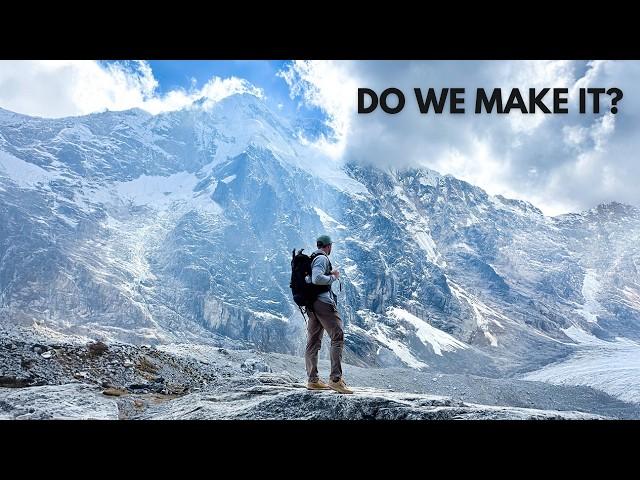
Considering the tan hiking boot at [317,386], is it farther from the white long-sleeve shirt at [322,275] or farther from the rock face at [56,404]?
the rock face at [56,404]

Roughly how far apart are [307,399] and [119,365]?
6.97 meters

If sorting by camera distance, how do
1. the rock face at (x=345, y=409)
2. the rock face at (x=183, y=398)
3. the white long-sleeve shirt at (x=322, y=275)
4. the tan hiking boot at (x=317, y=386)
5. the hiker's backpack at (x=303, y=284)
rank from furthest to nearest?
1. the tan hiking boot at (x=317, y=386)
2. the hiker's backpack at (x=303, y=284)
3. the white long-sleeve shirt at (x=322, y=275)
4. the rock face at (x=183, y=398)
5. the rock face at (x=345, y=409)

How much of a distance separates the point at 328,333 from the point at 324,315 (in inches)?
13.4

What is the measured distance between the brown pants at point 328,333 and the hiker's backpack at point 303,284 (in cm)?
12

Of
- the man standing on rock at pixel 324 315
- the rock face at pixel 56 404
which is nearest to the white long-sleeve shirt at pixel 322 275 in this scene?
the man standing on rock at pixel 324 315

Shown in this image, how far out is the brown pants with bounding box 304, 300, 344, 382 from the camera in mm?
6844

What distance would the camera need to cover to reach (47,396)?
7.44 metres

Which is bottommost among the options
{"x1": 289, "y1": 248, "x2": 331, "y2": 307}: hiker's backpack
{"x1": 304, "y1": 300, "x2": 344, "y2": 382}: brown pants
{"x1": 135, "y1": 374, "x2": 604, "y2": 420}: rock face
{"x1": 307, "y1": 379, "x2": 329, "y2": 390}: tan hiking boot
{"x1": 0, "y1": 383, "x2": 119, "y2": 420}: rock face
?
{"x1": 0, "y1": 383, "x2": 119, "y2": 420}: rock face

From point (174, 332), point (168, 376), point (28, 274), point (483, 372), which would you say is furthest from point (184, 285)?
point (168, 376)

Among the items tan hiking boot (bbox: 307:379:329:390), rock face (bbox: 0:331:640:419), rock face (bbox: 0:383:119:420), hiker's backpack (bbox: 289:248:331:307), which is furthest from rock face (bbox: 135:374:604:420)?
hiker's backpack (bbox: 289:248:331:307)

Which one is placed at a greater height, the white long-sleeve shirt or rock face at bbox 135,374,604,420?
the white long-sleeve shirt

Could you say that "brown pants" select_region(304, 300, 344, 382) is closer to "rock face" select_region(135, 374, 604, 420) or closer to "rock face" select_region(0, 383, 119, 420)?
"rock face" select_region(135, 374, 604, 420)

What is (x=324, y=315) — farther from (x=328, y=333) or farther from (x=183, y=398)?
(x=183, y=398)

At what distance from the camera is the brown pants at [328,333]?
6.84m
